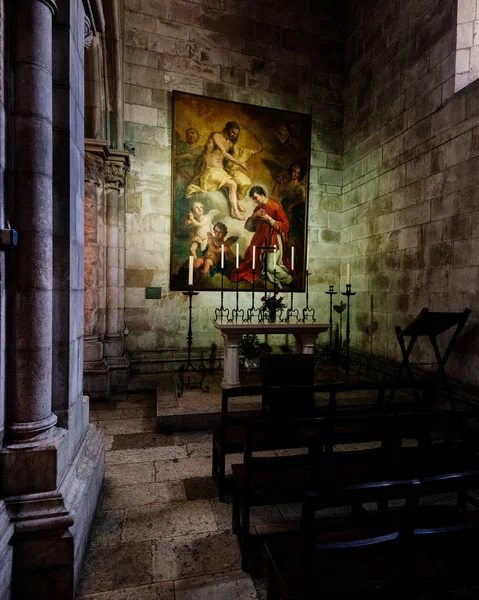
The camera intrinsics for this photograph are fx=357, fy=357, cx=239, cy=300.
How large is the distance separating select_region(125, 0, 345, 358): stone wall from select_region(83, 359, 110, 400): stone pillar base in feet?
3.17

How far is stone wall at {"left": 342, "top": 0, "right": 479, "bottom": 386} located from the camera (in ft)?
15.4

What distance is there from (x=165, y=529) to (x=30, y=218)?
236 cm

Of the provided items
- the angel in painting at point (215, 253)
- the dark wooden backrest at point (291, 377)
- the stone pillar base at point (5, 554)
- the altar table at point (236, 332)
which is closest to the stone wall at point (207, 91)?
the angel in painting at point (215, 253)

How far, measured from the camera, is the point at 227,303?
23.1 ft

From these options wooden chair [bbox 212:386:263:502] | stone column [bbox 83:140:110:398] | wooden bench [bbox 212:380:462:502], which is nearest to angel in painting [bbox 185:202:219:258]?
stone column [bbox 83:140:110:398]

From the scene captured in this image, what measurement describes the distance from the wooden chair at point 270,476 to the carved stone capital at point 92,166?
4853 mm

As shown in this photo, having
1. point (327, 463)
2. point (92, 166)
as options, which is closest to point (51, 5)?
point (92, 166)

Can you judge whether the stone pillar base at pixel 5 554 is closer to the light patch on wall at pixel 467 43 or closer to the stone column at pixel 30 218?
the stone column at pixel 30 218

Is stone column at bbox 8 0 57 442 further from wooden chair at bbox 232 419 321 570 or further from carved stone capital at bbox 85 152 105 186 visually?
carved stone capital at bbox 85 152 105 186

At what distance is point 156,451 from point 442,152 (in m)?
5.44

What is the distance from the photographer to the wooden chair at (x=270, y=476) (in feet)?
7.06

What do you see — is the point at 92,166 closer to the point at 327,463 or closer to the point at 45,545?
the point at 45,545

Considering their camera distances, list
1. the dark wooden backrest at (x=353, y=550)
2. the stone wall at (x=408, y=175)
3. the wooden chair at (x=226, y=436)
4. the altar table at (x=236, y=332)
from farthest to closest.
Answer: the altar table at (x=236, y=332)
the stone wall at (x=408, y=175)
the wooden chair at (x=226, y=436)
the dark wooden backrest at (x=353, y=550)

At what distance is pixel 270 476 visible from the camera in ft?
8.14
